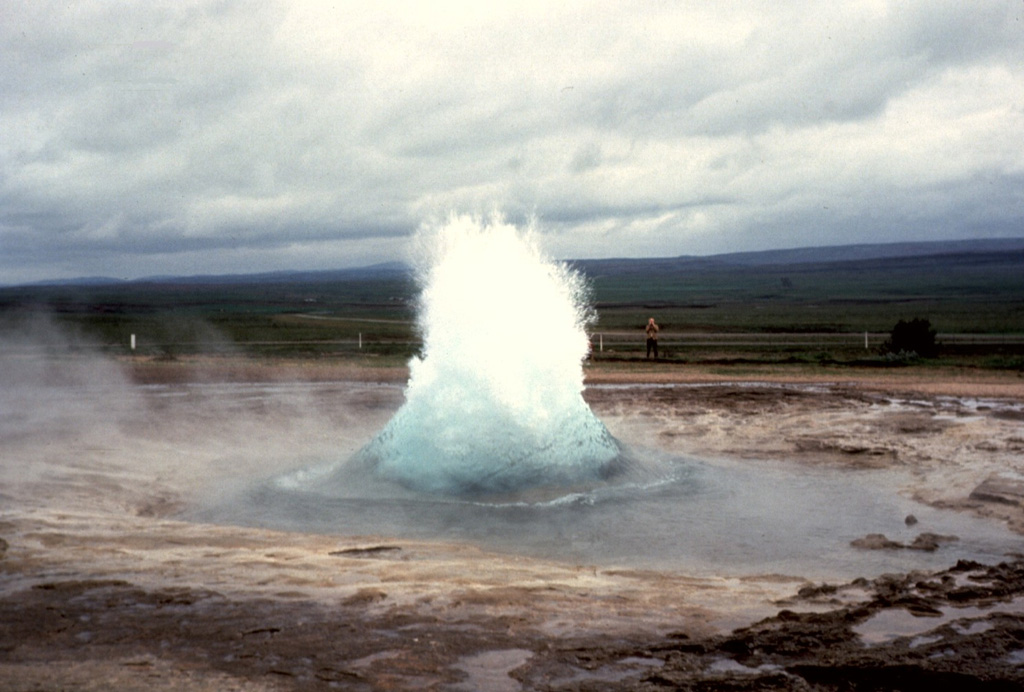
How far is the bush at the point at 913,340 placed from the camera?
29.7m

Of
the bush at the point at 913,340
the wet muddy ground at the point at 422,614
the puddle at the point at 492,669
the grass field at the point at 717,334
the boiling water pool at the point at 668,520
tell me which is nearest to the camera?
the puddle at the point at 492,669

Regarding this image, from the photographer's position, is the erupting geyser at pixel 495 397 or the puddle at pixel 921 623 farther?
the erupting geyser at pixel 495 397

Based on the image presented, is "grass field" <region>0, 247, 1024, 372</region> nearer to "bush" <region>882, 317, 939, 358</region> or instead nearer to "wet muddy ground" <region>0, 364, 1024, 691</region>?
"bush" <region>882, 317, 939, 358</region>

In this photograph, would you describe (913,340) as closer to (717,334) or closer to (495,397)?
(717,334)

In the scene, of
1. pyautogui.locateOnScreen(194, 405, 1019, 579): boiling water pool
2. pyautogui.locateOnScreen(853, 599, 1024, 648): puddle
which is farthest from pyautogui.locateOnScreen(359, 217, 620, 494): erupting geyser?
pyautogui.locateOnScreen(853, 599, 1024, 648): puddle

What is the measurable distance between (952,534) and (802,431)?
20.7 ft

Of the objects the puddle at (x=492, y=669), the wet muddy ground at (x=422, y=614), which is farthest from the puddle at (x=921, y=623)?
the puddle at (x=492, y=669)

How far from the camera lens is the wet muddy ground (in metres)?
5.18

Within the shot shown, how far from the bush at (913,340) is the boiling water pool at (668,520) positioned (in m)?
19.0

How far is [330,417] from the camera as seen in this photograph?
57.4 feet

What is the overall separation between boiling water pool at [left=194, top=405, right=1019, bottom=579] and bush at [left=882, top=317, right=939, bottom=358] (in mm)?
18966

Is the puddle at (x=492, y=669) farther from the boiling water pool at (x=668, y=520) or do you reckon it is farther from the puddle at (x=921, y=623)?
the boiling water pool at (x=668, y=520)

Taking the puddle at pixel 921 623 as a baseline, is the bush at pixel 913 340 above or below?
above

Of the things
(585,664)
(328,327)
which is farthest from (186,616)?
(328,327)
